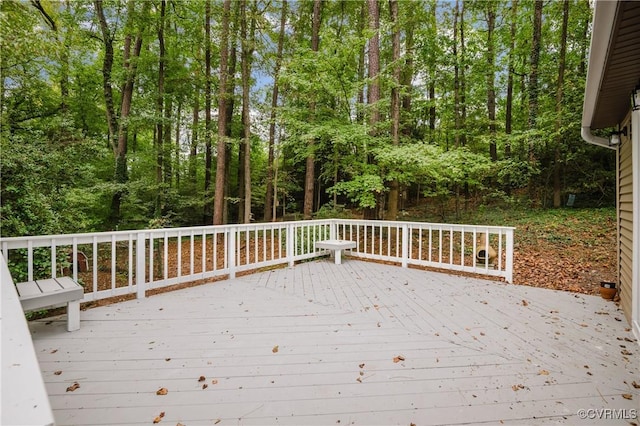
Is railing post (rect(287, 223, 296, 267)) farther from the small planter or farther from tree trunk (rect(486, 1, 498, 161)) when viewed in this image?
tree trunk (rect(486, 1, 498, 161))

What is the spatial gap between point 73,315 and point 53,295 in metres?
0.32

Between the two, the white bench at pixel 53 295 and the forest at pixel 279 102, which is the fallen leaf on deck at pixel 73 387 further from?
the forest at pixel 279 102

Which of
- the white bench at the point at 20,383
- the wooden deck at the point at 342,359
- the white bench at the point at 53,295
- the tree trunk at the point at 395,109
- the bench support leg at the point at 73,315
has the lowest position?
the wooden deck at the point at 342,359

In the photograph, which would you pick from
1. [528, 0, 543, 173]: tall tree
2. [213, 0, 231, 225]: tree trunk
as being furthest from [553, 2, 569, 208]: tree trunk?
[213, 0, 231, 225]: tree trunk

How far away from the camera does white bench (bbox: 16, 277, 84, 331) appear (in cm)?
252

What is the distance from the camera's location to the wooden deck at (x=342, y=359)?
182 centimetres

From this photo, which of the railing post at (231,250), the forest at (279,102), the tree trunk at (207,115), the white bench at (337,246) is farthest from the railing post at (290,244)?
the tree trunk at (207,115)

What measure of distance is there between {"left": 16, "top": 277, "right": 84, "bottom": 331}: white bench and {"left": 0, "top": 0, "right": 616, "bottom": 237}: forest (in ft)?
5.65

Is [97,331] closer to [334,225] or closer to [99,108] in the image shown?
[334,225]

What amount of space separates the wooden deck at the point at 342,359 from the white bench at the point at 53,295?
19cm

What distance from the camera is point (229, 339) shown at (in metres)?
2.72

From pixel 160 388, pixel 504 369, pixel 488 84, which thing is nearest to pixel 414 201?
pixel 488 84

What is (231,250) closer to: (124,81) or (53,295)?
(53,295)

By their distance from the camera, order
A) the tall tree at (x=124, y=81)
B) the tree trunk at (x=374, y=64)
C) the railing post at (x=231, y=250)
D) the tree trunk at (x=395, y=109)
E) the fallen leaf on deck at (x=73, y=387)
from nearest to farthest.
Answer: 1. the fallen leaf on deck at (x=73, y=387)
2. the railing post at (x=231, y=250)
3. the tree trunk at (x=374, y=64)
4. the tree trunk at (x=395, y=109)
5. the tall tree at (x=124, y=81)
